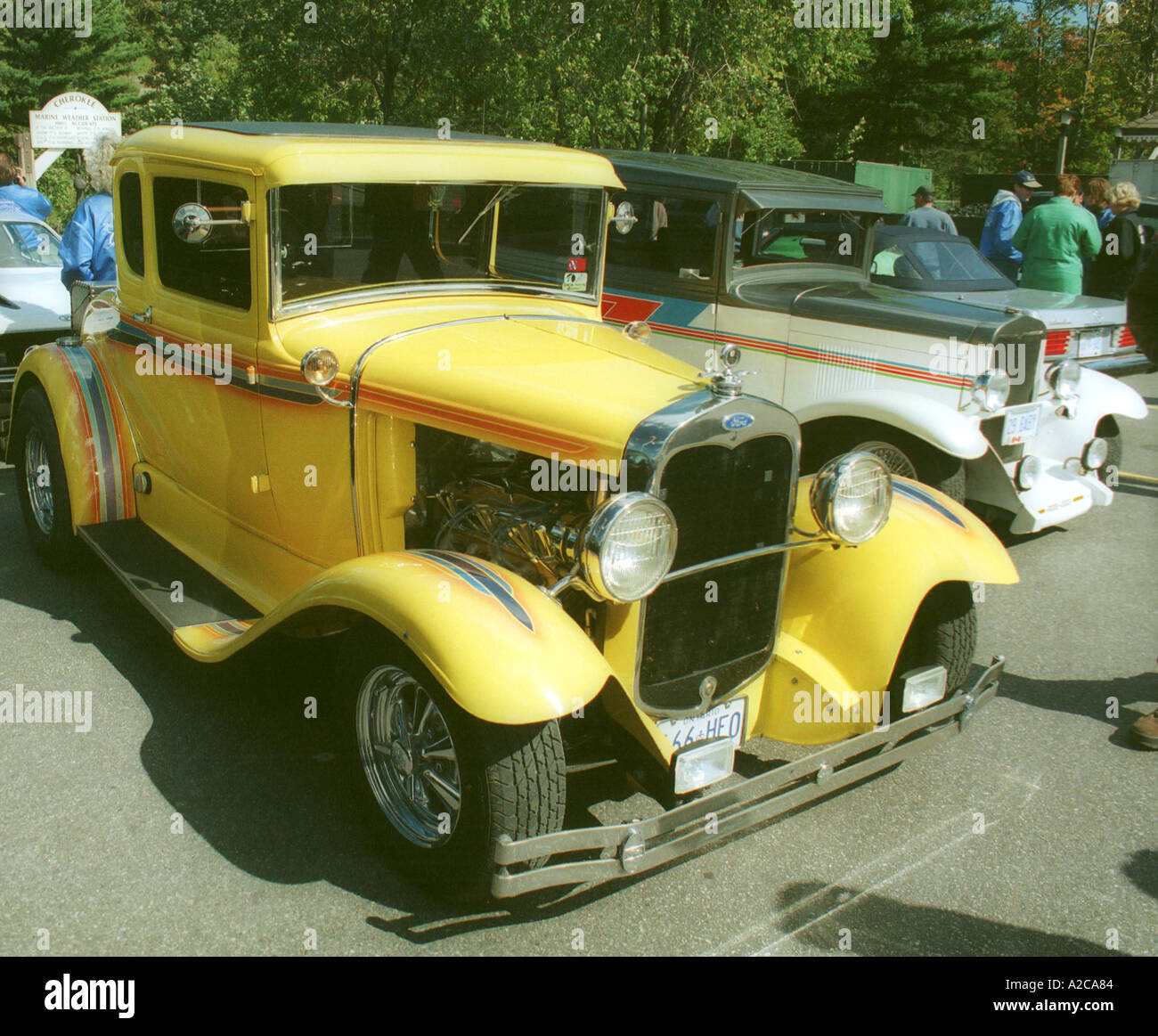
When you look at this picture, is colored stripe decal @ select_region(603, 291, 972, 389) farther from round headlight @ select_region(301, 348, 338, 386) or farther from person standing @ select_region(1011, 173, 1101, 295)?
person standing @ select_region(1011, 173, 1101, 295)

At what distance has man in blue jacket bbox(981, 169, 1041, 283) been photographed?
11070 millimetres

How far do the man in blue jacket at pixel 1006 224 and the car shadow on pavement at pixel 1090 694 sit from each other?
7786mm

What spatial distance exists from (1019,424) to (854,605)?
116 inches

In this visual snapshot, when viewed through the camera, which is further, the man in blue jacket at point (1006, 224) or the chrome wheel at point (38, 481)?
the man in blue jacket at point (1006, 224)

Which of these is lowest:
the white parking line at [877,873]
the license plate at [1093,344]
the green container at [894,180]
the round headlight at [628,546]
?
the white parking line at [877,873]

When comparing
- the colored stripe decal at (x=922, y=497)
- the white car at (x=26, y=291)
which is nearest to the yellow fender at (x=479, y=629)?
the colored stripe decal at (x=922, y=497)

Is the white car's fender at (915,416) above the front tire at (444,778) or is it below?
above

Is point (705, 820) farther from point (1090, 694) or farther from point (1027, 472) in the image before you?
point (1027, 472)

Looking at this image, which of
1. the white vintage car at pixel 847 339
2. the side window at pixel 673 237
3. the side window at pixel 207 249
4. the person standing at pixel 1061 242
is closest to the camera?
the side window at pixel 207 249

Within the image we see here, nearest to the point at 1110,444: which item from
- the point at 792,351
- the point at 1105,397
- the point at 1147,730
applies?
the point at 1105,397

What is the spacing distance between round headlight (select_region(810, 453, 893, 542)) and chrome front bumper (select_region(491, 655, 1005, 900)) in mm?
586

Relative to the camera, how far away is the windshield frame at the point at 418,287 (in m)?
3.38

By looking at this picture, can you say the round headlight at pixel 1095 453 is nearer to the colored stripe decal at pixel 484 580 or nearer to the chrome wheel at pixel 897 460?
the chrome wheel at pixel 897 460

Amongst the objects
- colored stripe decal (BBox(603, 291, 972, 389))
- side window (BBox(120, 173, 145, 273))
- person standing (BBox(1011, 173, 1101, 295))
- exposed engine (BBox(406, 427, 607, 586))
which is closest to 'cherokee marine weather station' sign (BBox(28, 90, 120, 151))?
colored stripe decal (BBox(603, 291, 972, 389))
